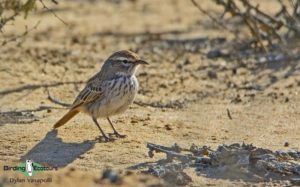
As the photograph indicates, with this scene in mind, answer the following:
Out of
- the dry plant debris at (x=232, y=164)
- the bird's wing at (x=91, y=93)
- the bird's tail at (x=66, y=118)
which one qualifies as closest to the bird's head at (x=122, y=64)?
the bird's wing at (x=91, y=93)

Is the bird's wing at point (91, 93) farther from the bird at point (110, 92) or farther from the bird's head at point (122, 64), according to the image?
the bird's head at point (122, 64)

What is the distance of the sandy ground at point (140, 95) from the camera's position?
9.81 metres

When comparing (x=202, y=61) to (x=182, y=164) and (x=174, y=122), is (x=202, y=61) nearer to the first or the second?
(x=174, y=122)

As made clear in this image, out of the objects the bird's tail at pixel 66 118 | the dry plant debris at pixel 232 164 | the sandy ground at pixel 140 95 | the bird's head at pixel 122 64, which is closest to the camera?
the dry plant debris at pixel 232 164

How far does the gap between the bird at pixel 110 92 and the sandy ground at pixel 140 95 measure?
24 centimetres

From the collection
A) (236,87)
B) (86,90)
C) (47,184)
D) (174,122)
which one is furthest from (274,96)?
(47,184)

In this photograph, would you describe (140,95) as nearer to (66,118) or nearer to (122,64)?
(122,64)

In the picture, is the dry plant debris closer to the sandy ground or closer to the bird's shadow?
the sandy ground

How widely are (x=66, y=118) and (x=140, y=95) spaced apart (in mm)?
1920

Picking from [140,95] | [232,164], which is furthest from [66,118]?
[232,164]

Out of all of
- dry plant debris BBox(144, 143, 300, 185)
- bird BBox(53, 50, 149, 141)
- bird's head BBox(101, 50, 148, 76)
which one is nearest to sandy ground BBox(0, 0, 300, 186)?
dry plant debris BBox(144, 143, 300, 185)

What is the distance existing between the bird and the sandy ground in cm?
24

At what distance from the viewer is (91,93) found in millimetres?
10852

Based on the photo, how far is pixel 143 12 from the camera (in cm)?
1769
